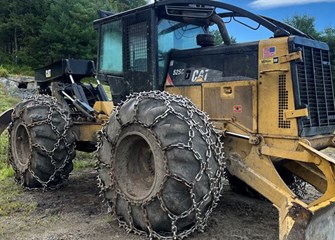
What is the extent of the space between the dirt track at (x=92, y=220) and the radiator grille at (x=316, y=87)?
1309 millimetres

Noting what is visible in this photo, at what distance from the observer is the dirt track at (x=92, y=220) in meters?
4.34

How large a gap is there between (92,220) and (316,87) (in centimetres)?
291

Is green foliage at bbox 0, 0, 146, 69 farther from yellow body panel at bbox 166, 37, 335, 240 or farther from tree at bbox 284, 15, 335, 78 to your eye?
yellow body panel at bbox 166, 37, 335, 240

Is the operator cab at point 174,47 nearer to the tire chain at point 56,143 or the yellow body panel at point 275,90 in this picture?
the yellow body panel at point 275,90

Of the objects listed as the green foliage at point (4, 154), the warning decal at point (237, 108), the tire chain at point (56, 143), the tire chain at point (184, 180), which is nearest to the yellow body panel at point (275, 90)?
the warning decal at point (237, 108)

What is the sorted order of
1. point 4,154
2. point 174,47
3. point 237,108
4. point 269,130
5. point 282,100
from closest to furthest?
point 282,100 < point 269,130 < point 237,108 < point 174,47 < point 4,154

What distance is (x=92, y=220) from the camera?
482 cm

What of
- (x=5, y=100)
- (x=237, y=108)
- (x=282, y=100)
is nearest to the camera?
(x=282, y=100)

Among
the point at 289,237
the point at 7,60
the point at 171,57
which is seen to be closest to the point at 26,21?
the point at 7,60

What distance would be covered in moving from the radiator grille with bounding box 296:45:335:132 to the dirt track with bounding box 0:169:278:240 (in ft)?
4.29

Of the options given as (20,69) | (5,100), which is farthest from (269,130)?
(20,69)

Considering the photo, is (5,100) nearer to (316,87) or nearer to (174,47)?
(174,47)

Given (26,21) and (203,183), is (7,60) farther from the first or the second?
(203,183)

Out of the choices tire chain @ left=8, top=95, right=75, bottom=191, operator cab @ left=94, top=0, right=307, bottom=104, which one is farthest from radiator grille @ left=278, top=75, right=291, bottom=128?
tire chain @ left=8, top=95, right=75, bottom=191
